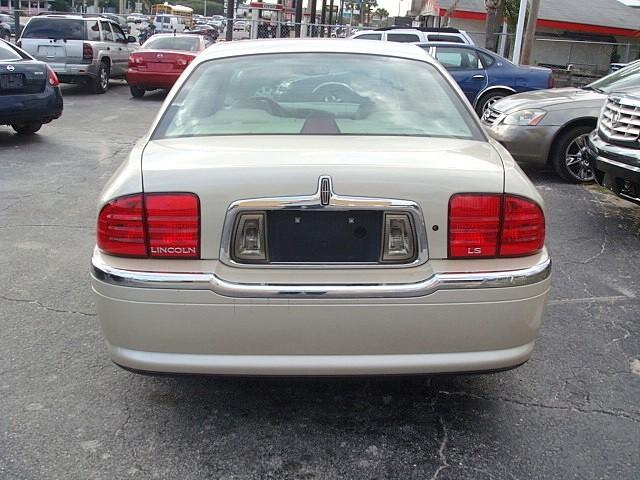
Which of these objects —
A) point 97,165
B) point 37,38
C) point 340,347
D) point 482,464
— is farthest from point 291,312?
point 37,38

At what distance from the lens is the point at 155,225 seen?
105 inches

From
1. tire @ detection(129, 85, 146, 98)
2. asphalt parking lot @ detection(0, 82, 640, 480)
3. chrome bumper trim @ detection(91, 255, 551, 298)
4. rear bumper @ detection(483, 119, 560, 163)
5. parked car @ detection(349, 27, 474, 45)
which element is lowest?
tire @ detection(129, 85, 146, 98)

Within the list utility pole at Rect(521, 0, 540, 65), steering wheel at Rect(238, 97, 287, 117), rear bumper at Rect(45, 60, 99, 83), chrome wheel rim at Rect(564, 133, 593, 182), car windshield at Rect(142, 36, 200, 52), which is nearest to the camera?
steering wheel at Rect(238, 97, 287, 117)

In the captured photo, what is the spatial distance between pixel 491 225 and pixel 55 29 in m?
15.8

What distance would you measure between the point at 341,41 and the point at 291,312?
212cm

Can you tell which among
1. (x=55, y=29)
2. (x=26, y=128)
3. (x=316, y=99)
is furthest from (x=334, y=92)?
(x=55, y=29)

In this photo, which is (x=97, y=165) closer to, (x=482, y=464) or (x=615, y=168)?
(x=615, y=168)

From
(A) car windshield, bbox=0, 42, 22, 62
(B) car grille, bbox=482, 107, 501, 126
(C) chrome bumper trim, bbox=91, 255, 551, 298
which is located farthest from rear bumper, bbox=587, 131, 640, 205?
(A) car windshield, bbox=0, 42, 22, 62

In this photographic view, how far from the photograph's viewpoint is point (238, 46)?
4.04 m

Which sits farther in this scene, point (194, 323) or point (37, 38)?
point (37, 38)

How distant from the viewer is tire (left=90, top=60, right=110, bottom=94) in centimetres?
1656

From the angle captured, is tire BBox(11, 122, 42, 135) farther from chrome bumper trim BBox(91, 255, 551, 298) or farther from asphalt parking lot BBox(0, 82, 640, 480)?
chrome bumper trim BBox(91, 255, 551, 298)

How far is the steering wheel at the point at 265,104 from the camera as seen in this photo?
11.7 feet

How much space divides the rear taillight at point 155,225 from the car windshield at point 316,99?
2.27 ft
